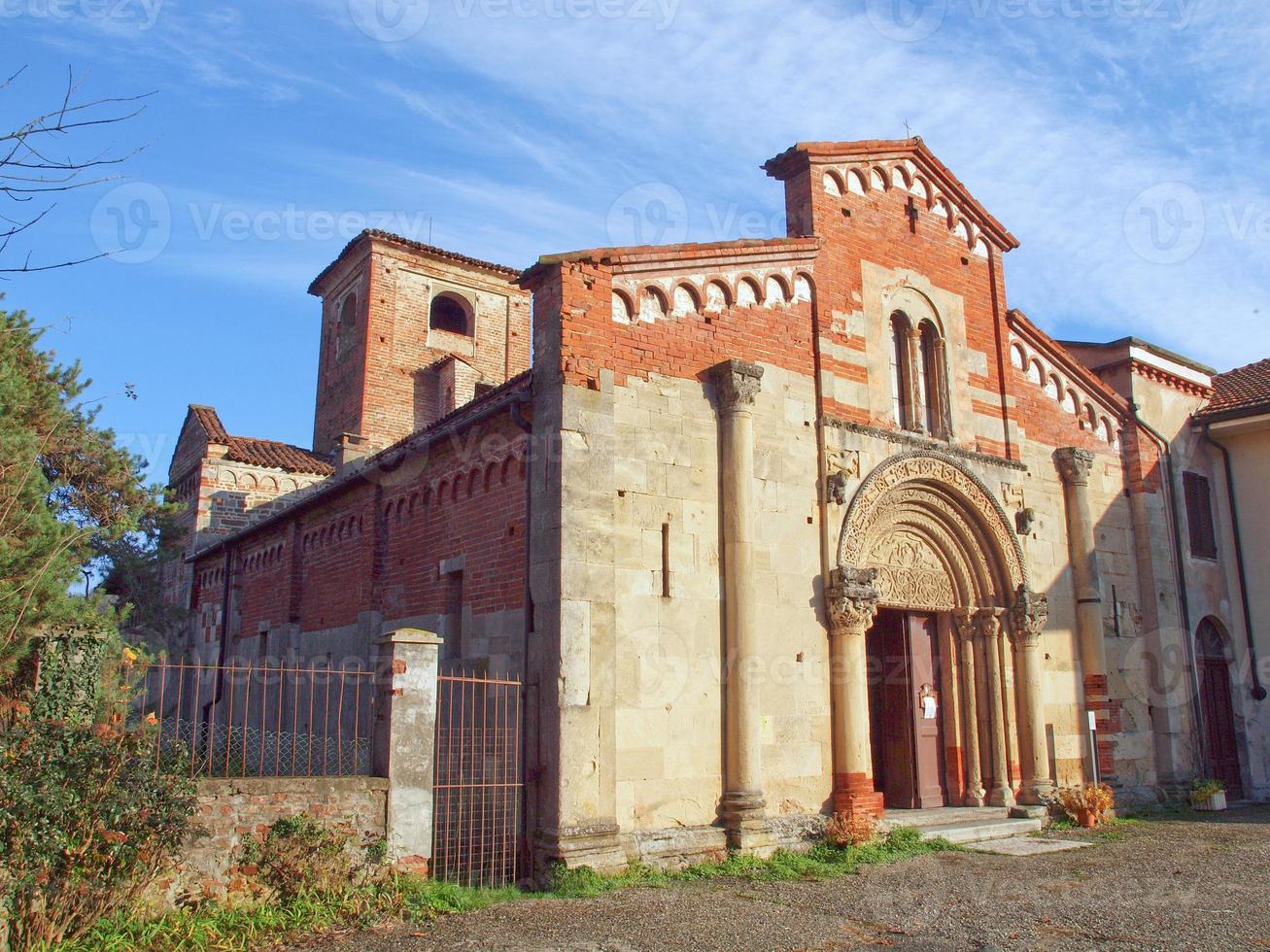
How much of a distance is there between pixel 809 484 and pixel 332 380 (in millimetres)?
19088

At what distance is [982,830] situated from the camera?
12.0 metres

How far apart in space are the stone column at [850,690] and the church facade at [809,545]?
0.11 ft

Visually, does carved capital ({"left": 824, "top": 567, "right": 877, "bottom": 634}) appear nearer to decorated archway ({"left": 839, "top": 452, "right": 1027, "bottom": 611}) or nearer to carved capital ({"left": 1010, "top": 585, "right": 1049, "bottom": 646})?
decorated archway ({"left": 839, "top": 452, "right": 1027, "bottom": 611})

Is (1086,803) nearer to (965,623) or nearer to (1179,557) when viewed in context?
(965,623)

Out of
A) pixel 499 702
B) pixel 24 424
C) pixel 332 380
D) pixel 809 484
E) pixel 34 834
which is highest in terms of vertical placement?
pixel 332 380

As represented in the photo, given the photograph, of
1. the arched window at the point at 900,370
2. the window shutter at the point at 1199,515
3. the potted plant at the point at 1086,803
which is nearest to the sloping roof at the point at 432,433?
the arched window at the point at 900,370

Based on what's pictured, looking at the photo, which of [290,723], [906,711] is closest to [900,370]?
[906,711]

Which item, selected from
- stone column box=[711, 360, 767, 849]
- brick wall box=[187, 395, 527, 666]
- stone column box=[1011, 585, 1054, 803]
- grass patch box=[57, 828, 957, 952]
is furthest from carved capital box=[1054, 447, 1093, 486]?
brick wall box=[187, 395, 527, 666]

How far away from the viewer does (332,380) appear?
27.4 meters

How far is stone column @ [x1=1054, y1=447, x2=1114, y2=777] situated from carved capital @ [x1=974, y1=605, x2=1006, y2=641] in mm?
1912

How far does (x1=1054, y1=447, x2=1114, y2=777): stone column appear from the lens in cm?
1433

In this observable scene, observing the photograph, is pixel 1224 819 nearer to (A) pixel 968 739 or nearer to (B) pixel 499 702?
(A) pixel 968 739

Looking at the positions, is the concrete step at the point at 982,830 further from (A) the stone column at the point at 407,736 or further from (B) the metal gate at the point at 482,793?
(A) the stone column at the point at 407,736

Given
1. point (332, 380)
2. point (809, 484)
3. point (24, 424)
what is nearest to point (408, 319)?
point (332, 380)
